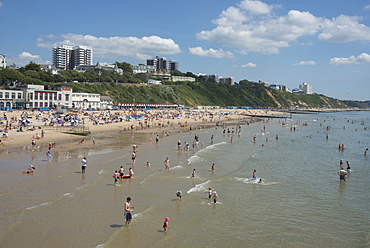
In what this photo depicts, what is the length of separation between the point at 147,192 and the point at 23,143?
66.2 ft

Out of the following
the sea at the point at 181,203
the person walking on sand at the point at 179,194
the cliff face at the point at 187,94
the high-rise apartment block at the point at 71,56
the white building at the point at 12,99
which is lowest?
the sea at the point at 181,203

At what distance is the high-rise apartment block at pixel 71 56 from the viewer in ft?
580

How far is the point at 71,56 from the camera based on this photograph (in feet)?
591

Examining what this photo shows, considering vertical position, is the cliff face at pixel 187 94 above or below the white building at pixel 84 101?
above

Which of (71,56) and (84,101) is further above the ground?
(71,56)

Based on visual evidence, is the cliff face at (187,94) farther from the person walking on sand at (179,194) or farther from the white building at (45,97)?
the person walking on sand at (179,194)

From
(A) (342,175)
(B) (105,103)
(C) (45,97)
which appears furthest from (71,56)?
(A) (342,175)

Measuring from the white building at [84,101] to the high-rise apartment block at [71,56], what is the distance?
109 metres

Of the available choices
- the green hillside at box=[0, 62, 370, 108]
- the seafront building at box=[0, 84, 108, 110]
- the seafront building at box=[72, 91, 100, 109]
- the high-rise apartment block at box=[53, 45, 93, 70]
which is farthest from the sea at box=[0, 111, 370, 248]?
the high-rise apartment block at box=[53, 45, 93, 70]

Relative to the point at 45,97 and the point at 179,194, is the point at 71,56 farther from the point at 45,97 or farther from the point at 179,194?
the point at 179,194

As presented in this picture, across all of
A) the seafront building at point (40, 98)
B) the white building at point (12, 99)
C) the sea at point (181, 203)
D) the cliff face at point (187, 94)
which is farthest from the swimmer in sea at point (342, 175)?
the cliff face at point (187, 94)

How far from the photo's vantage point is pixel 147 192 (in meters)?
16.3

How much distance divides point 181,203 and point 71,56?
183211mm

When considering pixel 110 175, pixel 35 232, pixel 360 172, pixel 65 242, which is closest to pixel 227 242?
pixel 65 242
